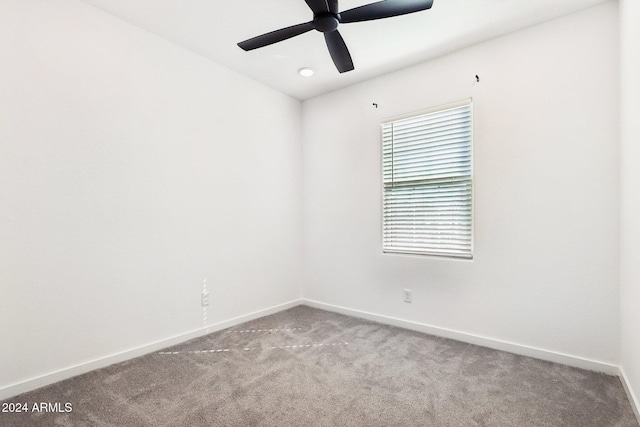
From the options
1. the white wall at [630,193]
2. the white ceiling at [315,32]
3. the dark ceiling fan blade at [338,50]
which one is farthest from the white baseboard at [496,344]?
the white ceiling at [315,32]

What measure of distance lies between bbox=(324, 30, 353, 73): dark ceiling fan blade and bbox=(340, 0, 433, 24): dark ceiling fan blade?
0.13 metres

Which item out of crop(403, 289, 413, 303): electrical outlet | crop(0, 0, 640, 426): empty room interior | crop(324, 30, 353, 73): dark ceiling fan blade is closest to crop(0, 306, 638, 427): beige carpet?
crop(0, 0, 640, 426): empty room interior

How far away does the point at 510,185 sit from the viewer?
2637 mm

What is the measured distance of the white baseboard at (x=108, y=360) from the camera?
79.6 inches

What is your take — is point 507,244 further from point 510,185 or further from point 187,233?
point 187,233

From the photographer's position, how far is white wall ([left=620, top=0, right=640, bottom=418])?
1.78 m

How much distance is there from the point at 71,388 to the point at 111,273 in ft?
2.53

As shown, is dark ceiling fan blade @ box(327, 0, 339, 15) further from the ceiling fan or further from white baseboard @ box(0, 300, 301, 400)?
white baseboard @ box(0, 300, 301, 400)

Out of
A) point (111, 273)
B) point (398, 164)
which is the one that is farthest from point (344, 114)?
point (111, 273)

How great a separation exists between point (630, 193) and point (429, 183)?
1.43 m

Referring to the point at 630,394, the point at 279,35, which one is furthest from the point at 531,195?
the point at 279,35

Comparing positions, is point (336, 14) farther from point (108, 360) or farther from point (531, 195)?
point (108, 360)

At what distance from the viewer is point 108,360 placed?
2.40m

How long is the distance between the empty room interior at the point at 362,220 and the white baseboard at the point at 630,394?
0.06 ft
